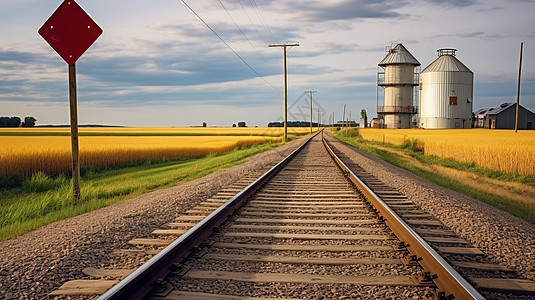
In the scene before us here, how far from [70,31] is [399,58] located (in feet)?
241

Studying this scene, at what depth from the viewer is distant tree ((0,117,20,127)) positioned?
106 m

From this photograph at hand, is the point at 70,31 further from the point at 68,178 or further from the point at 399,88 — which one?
the point at 399,88

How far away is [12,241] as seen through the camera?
562 cm

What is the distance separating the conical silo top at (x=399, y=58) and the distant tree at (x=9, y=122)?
90711mm

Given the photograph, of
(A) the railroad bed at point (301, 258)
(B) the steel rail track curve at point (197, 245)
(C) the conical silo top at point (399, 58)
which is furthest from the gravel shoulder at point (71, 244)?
(C) the conical silo top at point (399, 58)

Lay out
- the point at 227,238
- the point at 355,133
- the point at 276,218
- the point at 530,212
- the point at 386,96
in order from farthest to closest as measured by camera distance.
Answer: the point at 386,96
the point at 355,133
the point at 530,212
the point at 276,218
the point at 227,238

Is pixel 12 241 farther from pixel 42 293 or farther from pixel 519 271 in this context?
pixel 519 271

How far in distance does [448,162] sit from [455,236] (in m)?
18.0

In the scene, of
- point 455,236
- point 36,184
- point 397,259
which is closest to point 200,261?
point 397,259

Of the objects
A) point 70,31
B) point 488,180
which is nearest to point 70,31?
point 70,31

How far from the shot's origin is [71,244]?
5039mm

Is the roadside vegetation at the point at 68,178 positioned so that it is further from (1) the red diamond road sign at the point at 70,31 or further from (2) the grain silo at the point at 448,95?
(2) the grain silo at the point at 448,95

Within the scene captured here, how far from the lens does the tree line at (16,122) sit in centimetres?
10651

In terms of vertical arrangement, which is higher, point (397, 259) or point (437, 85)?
point (437, 85)
